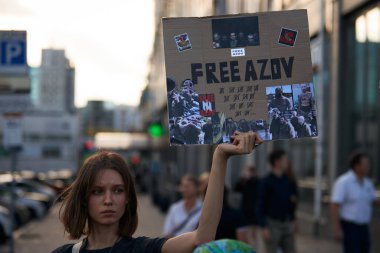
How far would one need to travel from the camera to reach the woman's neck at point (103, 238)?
11.3 feet

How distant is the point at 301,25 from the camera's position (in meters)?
3.79

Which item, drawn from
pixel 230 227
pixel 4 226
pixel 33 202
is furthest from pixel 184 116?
pixel 33 202

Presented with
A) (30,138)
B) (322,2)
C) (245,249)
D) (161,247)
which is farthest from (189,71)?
(30,138)

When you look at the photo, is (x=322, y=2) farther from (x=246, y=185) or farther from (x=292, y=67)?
(x=292, y=67)

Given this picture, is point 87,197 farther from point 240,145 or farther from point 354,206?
point 354,206

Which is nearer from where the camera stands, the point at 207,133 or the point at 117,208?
the point at 117,208

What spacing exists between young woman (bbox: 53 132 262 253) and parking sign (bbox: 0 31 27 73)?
28.0ft

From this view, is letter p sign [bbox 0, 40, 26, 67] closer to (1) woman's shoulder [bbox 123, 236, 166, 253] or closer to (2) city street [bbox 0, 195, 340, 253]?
(2) city street [bbox 0, 195, 340, 253]

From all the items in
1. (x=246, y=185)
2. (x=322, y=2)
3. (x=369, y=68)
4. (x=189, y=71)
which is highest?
(x=322, y=2)

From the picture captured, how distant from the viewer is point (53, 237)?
24.0 meters

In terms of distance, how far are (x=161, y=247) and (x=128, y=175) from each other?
0.34m

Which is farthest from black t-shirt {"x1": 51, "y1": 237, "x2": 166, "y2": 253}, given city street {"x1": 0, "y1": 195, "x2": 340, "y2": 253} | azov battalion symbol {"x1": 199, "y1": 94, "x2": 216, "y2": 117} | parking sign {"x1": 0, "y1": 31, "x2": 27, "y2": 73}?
city street {"x1": 0, "y1": 195, "x2": 340, "y2": 253}

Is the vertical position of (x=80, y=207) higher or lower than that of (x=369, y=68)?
lower

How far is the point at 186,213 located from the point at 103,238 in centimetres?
512
